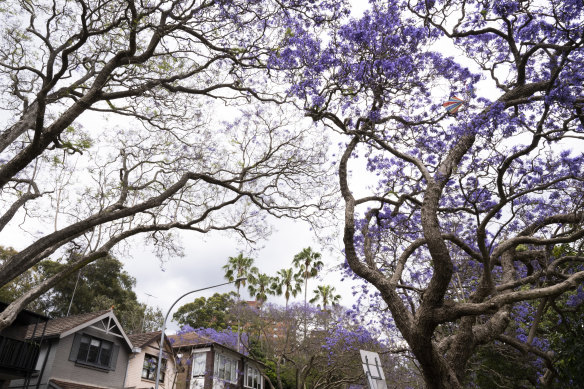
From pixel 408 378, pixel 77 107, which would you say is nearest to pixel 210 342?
pixel 408 378

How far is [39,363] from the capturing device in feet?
54.9

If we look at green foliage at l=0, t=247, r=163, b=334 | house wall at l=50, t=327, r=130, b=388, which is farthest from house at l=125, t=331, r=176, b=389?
green foliage at l=0, t=247, r=163, b=334

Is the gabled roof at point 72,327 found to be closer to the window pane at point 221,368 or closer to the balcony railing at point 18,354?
the balcony railing at point 18,354

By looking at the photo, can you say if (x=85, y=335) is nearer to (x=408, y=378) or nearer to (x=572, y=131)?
(x=408, y=378)

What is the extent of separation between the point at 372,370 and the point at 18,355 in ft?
48.0

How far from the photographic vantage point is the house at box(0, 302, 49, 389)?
14233 millimetres

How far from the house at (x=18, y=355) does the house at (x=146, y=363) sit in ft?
18.7

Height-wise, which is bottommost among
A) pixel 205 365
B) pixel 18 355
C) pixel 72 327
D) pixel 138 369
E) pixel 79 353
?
pixel 18 355

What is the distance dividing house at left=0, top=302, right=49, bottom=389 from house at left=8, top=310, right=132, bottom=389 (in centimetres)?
45

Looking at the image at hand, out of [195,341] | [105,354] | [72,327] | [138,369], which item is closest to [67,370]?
[72,327]

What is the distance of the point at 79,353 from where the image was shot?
58.4ft

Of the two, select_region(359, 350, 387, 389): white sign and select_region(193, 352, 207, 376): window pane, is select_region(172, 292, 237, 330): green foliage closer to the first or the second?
select_region(193, 352, 207, 376): window pane

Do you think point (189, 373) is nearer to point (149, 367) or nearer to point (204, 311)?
point (149, 367)

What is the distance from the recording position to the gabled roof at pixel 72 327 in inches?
667
